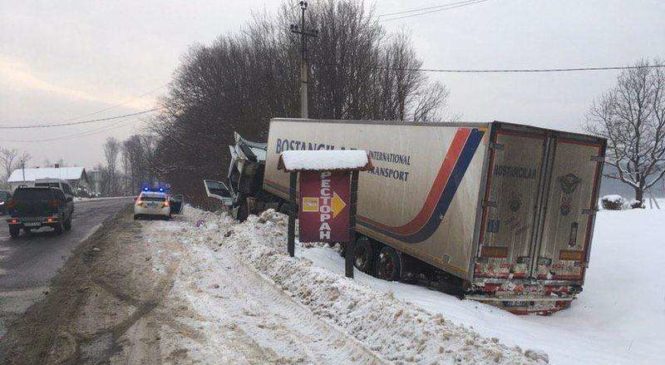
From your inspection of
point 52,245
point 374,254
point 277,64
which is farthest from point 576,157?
point 277,64

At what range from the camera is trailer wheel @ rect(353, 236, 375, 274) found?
1109 cm

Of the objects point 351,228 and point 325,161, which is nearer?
point 325,161

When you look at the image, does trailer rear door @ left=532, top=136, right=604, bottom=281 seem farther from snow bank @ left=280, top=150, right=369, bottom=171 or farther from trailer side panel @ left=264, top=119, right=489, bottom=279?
snow bank @ left=280, top=150, right=369, bottom=171

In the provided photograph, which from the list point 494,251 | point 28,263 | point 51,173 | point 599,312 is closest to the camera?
point 494,251

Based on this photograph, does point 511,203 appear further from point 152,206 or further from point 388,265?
point 152,206

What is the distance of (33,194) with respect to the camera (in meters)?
17.5

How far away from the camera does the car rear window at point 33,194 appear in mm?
17188

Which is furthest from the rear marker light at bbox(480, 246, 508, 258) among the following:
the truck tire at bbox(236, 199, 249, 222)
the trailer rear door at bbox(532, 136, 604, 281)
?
the truck tire at bbox(236, 199, 249, 222)

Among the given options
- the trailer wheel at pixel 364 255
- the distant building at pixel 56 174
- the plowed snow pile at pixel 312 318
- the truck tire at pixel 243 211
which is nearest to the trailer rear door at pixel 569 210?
the plowed snow pile at pixel 312 318

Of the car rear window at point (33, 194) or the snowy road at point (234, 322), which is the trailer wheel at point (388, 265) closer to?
the snowy road at point (234, 322)

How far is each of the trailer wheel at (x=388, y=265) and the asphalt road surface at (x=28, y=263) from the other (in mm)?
6322

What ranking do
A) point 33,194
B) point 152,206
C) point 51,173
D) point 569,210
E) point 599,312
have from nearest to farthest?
point 569,210
point 599,312
point 33,194
point 152,206
point 51,173

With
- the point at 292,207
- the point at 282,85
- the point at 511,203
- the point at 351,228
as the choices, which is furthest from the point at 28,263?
the point at 282,85

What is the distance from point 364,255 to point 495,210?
404 centimetres
